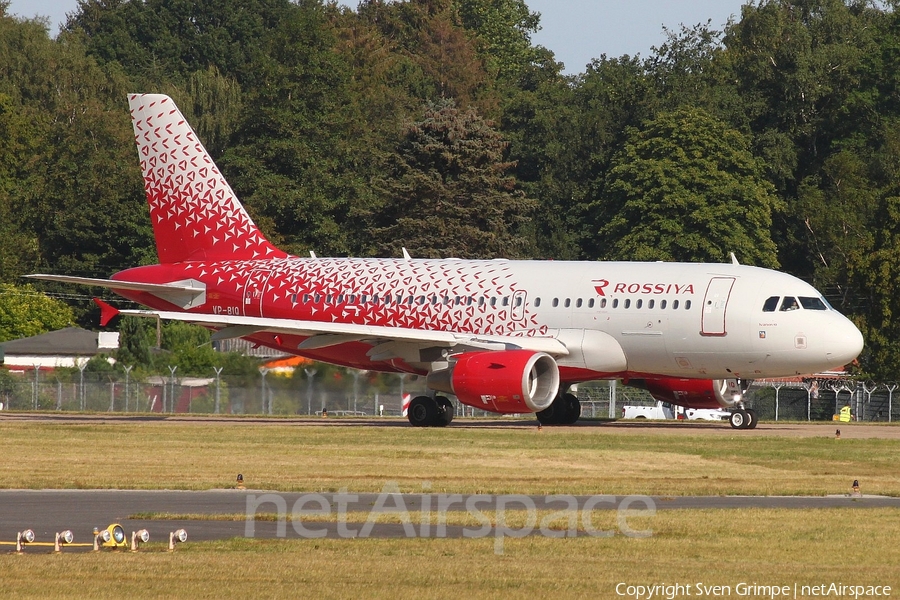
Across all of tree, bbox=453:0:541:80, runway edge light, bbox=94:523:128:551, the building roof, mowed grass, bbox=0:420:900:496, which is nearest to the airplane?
mowed grass, bbox=0:420:900:496

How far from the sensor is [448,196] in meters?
79.8

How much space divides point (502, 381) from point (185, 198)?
44.1 feet

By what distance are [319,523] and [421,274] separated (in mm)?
20821

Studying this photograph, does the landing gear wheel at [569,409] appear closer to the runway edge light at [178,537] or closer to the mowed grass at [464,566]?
the mowed grass at [464,566]

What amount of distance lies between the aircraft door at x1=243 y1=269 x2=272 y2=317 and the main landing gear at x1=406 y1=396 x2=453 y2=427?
559 centimetres

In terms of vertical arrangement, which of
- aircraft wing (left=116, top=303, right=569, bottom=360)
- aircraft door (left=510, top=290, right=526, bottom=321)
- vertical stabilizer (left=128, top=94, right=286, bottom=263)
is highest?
vertical stabilizer (left=128, top=94, right=286, bottom=263)

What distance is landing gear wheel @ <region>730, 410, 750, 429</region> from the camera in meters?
37.1

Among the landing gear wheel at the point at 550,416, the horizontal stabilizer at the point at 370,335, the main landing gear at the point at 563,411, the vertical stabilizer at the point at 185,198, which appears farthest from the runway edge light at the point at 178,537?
the vertical stabilizer at the point at 185,198

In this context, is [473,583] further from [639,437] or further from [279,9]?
[279,9]

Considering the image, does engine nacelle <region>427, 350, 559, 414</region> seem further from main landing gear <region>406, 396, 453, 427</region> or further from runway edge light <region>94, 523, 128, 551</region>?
runway edge light <region>94, 523, 128, 551</region>

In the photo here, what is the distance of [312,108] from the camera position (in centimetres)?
10019

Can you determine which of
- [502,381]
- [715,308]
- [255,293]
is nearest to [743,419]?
[715,308]

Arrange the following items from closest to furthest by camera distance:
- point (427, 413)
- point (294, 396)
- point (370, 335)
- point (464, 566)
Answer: point (464, 566) → point (370, 335) → point (427, 413) → point (294, 396)

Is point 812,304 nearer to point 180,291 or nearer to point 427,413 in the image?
point 427,413
